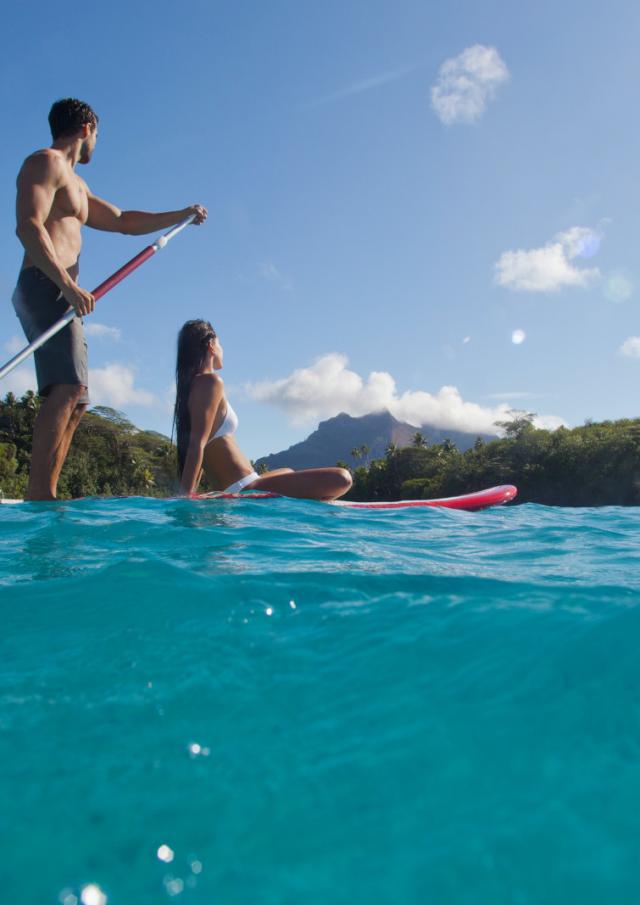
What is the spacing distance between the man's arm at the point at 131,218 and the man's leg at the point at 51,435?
5.35 feet

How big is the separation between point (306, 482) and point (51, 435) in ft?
6.76

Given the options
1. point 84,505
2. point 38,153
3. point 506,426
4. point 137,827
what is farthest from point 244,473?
point 506,426

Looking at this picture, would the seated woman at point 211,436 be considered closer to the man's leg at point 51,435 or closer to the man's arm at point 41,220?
the man's leg at point 51,435

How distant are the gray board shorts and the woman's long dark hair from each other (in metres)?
0.79

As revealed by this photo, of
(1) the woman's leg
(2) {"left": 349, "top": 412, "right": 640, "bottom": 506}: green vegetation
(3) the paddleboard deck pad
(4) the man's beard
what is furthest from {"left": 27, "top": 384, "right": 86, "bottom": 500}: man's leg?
(2) {"left": 349, "top": 412, "right": 640, "bottom": 506}: green vegetation

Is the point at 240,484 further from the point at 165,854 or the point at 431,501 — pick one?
the point at 165,854

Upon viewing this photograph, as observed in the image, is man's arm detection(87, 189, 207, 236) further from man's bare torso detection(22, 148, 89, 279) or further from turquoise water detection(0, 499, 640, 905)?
turquoise water detection(0, 499, 640, 905)

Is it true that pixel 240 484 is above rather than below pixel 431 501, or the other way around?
above

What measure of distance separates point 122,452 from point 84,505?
1532 inches

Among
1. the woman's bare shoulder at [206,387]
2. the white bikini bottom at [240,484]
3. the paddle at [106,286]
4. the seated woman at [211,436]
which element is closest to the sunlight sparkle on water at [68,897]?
the paddle at [106,286]

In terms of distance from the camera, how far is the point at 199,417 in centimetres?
479

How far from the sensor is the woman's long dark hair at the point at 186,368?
495 cm

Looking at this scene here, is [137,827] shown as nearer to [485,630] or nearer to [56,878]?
[56,878]

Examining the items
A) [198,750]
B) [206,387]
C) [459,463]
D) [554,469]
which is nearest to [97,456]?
[459,463]
